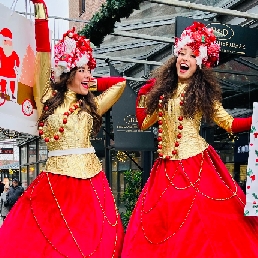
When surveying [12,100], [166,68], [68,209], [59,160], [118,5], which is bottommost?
[68,209]

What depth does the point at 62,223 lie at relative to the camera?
3268 mm

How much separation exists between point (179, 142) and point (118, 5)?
4.89 feet

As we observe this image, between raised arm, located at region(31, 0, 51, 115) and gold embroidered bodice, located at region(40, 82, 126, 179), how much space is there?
7.8 inches

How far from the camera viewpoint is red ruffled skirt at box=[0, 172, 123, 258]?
318cm

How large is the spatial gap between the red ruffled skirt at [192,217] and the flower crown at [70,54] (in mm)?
1022

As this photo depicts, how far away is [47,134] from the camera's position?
140 inches

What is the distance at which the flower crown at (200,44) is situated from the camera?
3705 mm

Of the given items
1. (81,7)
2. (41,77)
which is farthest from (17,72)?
(81,7)

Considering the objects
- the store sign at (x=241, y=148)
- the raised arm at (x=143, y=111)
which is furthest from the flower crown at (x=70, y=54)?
the store sign at (x=241, y=148)

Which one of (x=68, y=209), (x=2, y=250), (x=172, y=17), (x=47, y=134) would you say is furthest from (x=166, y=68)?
(x=172, y=17)

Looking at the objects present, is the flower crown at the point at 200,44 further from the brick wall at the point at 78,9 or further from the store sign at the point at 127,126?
the brick wall at the point at 78,9

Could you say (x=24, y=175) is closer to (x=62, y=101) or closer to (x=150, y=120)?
(x=150, y=120)

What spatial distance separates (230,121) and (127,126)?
3.95 metres

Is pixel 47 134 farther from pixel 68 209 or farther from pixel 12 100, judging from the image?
pixel 68 209
